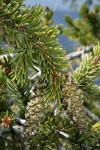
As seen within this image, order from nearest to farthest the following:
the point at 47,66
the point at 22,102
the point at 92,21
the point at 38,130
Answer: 1. the point at 47,66
2. the point at 38,130
3. the point at 22,102
4. the point at 92,21

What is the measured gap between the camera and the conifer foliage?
1.15m

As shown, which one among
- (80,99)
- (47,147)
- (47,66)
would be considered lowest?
(47,147)

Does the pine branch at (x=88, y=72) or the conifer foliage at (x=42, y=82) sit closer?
the conifer foliage at (x=42, y=82)

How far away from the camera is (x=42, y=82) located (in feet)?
5.08

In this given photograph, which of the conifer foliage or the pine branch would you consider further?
the pine branch

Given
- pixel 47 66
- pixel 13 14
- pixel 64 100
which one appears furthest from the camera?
pixel 64 100

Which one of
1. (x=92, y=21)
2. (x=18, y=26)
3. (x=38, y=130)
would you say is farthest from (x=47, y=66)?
(x=92, y=21)

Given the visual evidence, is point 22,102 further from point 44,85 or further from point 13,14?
point 13,14

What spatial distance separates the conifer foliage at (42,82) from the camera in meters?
1.15

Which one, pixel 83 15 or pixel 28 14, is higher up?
pixel 83 15

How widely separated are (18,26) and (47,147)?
2.49 feet

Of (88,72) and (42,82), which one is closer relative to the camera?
(42,82)

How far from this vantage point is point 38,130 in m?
1.61

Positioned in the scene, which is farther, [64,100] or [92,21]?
[92,21]
